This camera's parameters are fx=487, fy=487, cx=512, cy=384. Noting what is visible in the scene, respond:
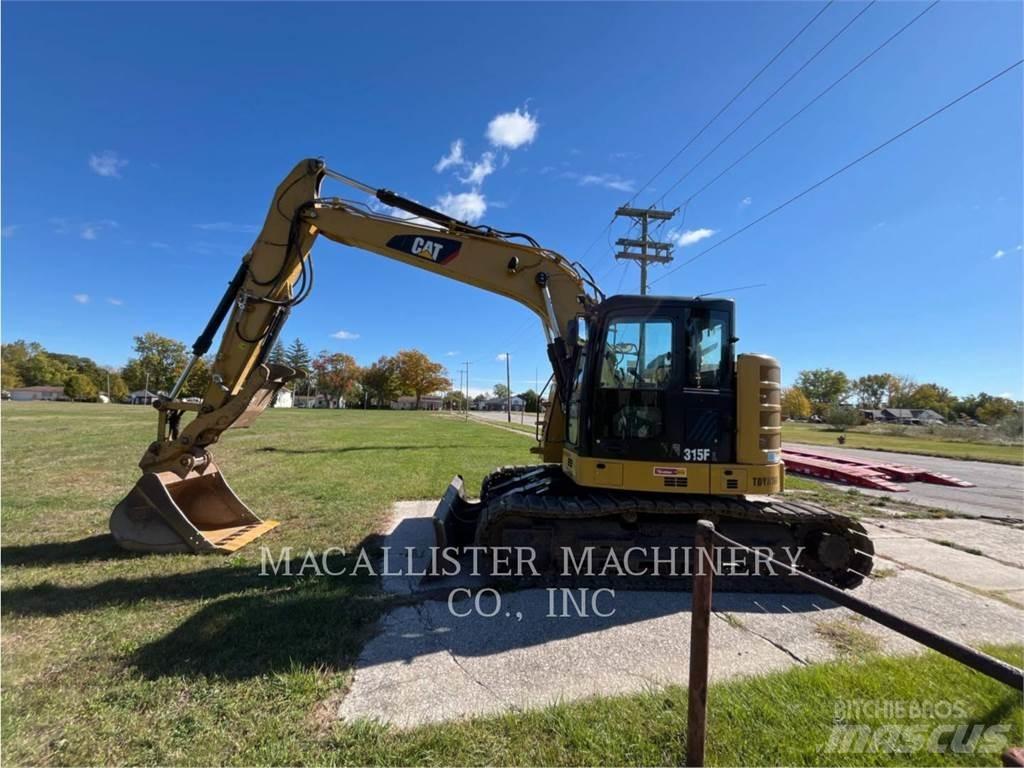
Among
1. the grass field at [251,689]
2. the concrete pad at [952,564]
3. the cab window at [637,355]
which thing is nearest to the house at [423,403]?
the grass field at [251,689]

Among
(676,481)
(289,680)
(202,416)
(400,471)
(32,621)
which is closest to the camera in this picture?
(289,680)

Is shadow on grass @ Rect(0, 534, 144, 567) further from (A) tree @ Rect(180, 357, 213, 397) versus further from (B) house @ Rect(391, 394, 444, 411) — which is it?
(B) house @ Rect(391, 394, 444, 411)

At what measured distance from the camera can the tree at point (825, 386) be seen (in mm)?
102250

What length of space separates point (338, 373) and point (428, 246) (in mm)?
101508

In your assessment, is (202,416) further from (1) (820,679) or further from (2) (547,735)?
(1) (820,679)

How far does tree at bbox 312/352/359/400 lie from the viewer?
101562 millimetres

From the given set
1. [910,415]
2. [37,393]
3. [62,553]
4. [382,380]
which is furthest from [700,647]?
[37,393]

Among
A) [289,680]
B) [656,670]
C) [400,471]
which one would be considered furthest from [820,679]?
[400,471]

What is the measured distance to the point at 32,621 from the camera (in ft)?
13.3

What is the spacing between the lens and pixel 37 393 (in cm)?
9569

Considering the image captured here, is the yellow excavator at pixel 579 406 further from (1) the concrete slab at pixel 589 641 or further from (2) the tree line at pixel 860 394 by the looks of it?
(2) the tree line at pixel 860 394

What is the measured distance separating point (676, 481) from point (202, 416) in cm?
568

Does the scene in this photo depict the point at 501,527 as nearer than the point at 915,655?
No

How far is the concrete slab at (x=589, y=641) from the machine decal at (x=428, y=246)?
3882 mm
